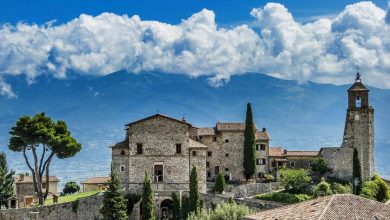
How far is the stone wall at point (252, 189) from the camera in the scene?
6462cm

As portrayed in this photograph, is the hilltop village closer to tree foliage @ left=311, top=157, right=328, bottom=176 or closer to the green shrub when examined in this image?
tree foliage @ left=311, top=157, right=328, bottom=176

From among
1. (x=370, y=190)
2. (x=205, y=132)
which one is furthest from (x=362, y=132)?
(x=205, y=132)

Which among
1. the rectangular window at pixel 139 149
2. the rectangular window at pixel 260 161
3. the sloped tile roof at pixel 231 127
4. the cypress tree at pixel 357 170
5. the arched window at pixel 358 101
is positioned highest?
the arched window at pixel 358 101

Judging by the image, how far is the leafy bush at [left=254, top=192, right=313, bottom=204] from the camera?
6169 centimetres

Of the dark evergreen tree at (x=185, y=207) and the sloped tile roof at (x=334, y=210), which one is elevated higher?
the sloped tile roof at (x=334, y=210)

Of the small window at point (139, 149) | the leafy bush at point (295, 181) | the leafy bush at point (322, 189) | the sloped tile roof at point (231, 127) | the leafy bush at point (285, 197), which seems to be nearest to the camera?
the leafy bush at point (285, 197)

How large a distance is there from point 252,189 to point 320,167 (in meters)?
9.01

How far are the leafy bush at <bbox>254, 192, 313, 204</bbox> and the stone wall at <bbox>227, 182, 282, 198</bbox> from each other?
163 cm

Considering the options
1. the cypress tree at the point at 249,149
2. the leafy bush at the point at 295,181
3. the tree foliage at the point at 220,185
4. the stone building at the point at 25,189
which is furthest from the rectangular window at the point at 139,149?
the leafy bush at the point at 295,181

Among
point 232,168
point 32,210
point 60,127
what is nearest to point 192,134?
point 232,168

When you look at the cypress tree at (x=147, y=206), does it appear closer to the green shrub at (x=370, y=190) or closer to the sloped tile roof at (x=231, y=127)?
the sloped tile roof at (x=231, y=127)

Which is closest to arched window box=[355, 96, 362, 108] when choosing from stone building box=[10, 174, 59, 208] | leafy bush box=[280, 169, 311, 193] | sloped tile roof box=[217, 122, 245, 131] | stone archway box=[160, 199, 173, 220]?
leafy bush box=[280, 169, 311, 193]

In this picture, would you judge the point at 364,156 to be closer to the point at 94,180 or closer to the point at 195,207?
the point at 195,207

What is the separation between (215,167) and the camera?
73062 mm
